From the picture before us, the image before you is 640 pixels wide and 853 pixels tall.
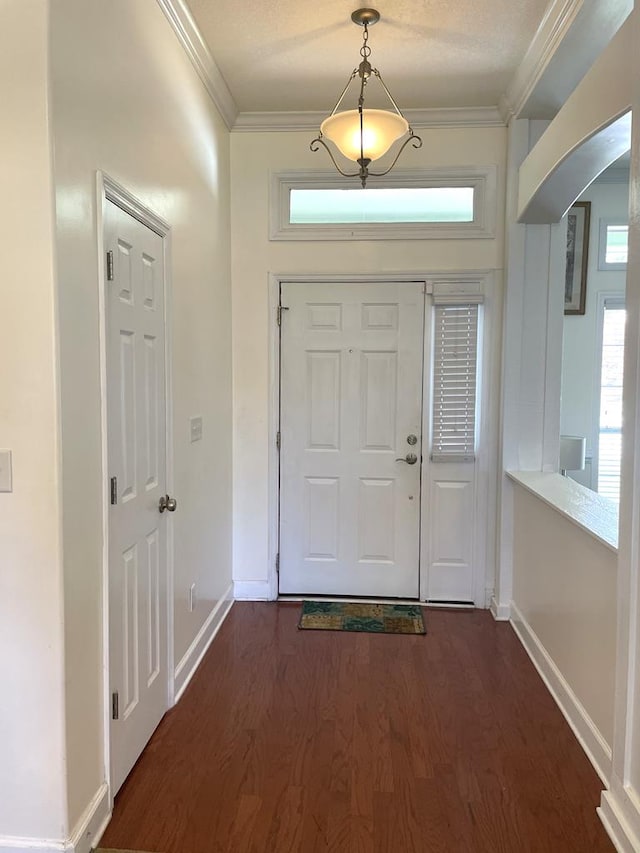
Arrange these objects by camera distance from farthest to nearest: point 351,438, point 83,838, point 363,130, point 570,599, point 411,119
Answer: point 351,438
point 411,119
point 570,599
point 363,130
point 83,838

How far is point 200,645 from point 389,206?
277 centimetres

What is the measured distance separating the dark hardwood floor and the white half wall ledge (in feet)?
7.71

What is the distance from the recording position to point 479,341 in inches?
139

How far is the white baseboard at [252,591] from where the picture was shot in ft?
12.2

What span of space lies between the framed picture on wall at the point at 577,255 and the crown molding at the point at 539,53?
127cm

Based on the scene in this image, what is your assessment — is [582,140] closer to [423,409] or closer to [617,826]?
[423,409]

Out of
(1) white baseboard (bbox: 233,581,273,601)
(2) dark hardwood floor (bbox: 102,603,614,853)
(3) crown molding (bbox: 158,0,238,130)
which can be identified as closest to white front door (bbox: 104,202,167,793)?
(2) dark hardwood floor (bbox: 102,603,614,853)

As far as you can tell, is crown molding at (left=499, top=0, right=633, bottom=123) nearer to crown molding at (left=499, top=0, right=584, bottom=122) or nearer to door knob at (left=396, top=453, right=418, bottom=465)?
crown molding at (left=499, top=0, right=584, bottom=122)

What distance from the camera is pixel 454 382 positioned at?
3539 mm

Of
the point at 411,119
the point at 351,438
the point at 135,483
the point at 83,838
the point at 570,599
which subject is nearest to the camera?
the point at 83,838

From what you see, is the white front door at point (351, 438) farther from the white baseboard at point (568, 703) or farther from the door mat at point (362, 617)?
the white baseboard at point (568, 703)

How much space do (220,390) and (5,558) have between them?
1910 mm

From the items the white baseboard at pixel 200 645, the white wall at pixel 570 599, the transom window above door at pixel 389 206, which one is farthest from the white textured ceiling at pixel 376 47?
the white baseboard at pixel 200 645

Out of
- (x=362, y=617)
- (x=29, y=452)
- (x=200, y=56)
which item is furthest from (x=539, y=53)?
(x=362, y=617)
